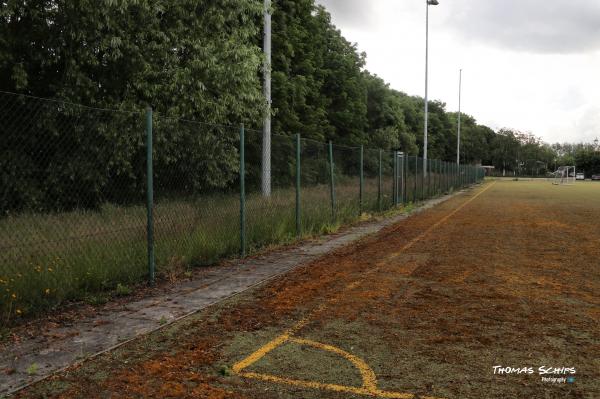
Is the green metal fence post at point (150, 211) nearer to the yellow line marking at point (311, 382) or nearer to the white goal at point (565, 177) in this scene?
the yellow line marking at point (311, 382)

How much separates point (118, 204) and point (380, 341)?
415 centimetres

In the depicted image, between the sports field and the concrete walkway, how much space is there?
0.69 feet

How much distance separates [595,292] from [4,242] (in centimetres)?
722

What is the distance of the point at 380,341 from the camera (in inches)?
194

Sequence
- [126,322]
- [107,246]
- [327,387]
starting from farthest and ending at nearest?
[107,246] → [126,322] → [327,387]

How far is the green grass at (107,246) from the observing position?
5.68 m

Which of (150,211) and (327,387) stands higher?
(150,211)

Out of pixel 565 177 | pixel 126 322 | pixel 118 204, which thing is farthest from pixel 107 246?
pixel 565 177

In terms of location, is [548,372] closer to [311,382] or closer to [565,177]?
[311,382]

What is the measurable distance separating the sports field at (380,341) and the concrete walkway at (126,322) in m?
0.21

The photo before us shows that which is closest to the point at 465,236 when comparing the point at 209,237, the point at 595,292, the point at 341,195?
the point at 341,195

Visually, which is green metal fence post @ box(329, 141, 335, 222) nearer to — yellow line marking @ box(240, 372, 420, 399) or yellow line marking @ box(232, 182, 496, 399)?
yellow line marking @ box(232, 182, 496, 399)

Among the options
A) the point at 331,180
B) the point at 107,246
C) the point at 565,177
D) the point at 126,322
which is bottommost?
the point at 126,322

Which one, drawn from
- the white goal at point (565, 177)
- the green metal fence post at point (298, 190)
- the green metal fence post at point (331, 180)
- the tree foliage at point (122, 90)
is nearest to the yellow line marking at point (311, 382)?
the tree foliage at point (122, 90)
